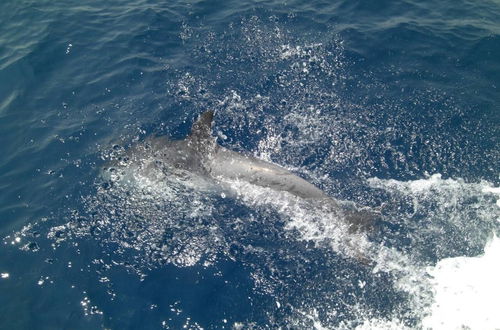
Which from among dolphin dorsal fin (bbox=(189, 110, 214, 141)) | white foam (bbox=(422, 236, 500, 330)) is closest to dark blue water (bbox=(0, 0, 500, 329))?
white foam (bbox=(422, 236, 500, 330))

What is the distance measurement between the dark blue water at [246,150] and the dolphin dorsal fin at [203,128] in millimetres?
1394

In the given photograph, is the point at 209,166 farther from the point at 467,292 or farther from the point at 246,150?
the point at 467,292

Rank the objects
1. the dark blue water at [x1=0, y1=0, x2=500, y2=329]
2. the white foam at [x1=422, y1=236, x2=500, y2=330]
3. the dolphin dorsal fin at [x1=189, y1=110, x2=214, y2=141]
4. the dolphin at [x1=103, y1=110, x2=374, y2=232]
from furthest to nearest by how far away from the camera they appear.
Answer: the dolphin dorsal fin at [x1=189, y1=110, x2=214, y2=141]
the dolphin at [x1=103, y1=110, x2=374, y2=232]
the dark blue water at [x1=0, y1=0, x2=500, y2=329]
the white foam at [x1=422, y1=236, x2=500, y2=330]

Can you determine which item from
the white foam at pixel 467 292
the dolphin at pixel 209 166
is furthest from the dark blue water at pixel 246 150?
the dolphin at pixel 209 166

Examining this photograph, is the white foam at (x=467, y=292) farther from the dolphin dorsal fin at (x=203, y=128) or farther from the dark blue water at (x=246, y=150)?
the dolphin dorsal fin at (x=203, y=128)

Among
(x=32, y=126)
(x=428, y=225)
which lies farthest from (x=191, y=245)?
(x=32, y=126)

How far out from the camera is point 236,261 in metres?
11.1

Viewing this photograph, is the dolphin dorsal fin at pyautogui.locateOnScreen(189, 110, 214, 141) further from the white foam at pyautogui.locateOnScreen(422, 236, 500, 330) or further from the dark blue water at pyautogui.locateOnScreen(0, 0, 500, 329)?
the white foam at pyautogui.locateOnScreen(422, 236, 500, 330)

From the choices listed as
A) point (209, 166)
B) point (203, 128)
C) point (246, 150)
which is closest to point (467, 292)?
point (246, 150)

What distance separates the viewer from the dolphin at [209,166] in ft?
40.2

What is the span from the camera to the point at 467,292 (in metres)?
10.9

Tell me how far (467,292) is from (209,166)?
28.0ft

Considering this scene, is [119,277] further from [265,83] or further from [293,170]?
[265,83]

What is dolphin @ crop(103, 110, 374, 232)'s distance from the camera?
483 inches
